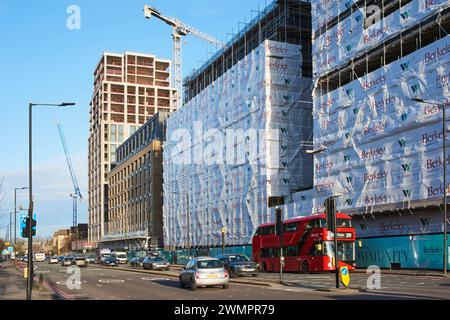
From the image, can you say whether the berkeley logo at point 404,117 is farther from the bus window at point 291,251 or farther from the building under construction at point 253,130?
the building under construction at point 253,130

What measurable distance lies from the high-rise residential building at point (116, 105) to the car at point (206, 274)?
440 ft

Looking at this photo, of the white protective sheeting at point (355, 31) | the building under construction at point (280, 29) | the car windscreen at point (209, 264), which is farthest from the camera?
the building under construction at point (280, 29)

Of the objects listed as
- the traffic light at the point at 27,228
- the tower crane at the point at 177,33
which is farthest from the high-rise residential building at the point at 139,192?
the traffic light at the point at 27,228

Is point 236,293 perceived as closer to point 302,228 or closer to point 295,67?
point 302,228

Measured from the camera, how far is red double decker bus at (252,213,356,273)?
3922 cm

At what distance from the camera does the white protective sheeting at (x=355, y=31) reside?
42.1m

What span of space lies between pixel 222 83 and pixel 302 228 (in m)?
34.0

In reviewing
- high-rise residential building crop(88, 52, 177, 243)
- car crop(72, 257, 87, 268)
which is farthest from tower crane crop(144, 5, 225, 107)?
car crop(72, 257, 87, 268)

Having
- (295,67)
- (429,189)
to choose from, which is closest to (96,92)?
(295,67)

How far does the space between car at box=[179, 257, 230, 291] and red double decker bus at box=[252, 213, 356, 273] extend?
451 inches

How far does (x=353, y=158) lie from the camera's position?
47.8 metres

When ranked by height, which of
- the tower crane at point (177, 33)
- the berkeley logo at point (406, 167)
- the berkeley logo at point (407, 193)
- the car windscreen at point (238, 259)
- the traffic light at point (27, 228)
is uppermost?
the tower crane at point (177, 33)

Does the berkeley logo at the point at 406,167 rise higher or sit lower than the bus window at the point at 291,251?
higher

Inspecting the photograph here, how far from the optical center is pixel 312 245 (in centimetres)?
4019
